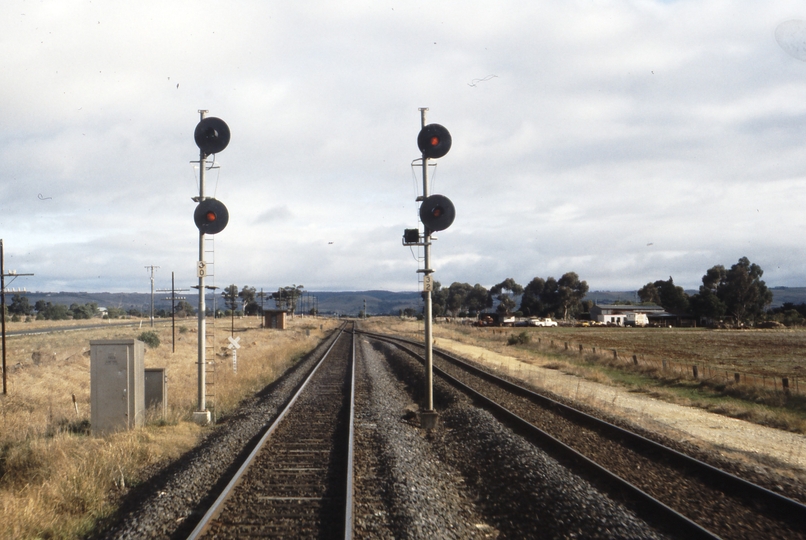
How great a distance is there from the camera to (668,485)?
839 centimetres

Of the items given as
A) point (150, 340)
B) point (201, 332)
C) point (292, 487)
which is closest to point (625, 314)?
point (150, 340)

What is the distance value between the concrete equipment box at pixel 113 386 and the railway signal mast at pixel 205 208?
173 centimetres

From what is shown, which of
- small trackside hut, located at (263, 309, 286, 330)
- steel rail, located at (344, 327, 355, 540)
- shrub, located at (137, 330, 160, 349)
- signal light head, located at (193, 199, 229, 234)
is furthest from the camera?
small trackside hut, located at (263, 309, 286, 330)

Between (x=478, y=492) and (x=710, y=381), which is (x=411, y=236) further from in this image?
(x=710, y=381)

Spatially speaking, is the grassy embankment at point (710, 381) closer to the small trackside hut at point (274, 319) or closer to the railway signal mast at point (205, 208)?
the railway signal mast at point (205, 208)

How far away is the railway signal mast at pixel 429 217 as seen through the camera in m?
12.6

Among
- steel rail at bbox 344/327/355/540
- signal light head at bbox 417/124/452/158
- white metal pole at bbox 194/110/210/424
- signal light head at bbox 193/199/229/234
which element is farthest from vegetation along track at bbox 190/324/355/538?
signal light head at bbox 417/124/452/158

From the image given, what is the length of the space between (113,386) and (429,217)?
23.6 ft

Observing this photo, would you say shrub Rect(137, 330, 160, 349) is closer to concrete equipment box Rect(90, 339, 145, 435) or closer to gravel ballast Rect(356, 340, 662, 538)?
concrete equipment box Rect(90, 339, 145, 435)

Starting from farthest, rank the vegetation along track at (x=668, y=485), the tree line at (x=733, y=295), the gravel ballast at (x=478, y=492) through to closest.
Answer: the tree line at (x=733, y=295), the vegetation along track at (x=668, y=485), the gravel ballast at (x=478, y=492)

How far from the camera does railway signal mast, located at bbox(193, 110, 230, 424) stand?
12945 millimetres

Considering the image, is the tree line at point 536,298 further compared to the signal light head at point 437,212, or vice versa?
the tree line at point 536,298

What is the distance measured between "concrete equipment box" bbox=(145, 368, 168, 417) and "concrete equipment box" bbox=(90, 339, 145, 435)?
1.51m

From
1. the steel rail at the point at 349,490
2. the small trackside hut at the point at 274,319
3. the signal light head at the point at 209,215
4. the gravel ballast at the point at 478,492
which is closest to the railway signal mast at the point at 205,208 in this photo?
the signal light head at the point at 209,215
